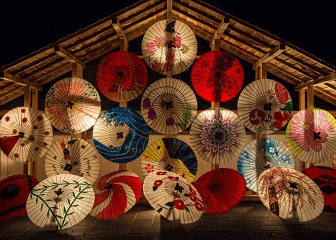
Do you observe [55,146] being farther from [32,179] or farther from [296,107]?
[296,107]

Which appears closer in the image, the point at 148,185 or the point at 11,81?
the point at 148,185

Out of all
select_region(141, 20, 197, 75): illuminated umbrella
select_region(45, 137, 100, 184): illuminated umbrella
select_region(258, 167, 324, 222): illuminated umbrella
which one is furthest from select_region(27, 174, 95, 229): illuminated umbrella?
select_region(258, 167, 324, 222): illuminated umbrella

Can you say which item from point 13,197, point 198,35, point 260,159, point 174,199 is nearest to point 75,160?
point 13,197

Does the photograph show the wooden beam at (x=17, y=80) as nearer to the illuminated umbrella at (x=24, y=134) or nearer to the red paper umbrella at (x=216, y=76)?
the illuminated umbrella at (x=24, y=134)

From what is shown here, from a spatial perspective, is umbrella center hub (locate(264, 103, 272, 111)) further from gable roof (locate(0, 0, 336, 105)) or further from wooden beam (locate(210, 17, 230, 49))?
wooden beam (locate(210, 17, 230, 49))

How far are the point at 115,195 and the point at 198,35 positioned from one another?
4.60 metres

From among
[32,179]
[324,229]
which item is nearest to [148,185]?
[32,179]

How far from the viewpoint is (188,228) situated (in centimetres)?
501

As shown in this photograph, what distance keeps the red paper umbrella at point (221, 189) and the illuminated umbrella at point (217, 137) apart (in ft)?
1.16

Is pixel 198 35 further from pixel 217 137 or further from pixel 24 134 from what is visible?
pixel 24 134

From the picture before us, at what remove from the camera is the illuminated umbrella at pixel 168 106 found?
5676mm

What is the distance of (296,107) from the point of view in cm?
751

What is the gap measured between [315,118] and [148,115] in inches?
149

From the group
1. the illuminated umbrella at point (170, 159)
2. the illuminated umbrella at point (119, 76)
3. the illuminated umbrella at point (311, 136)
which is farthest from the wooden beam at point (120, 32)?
the illuminated umbrella at point (311, 136)
